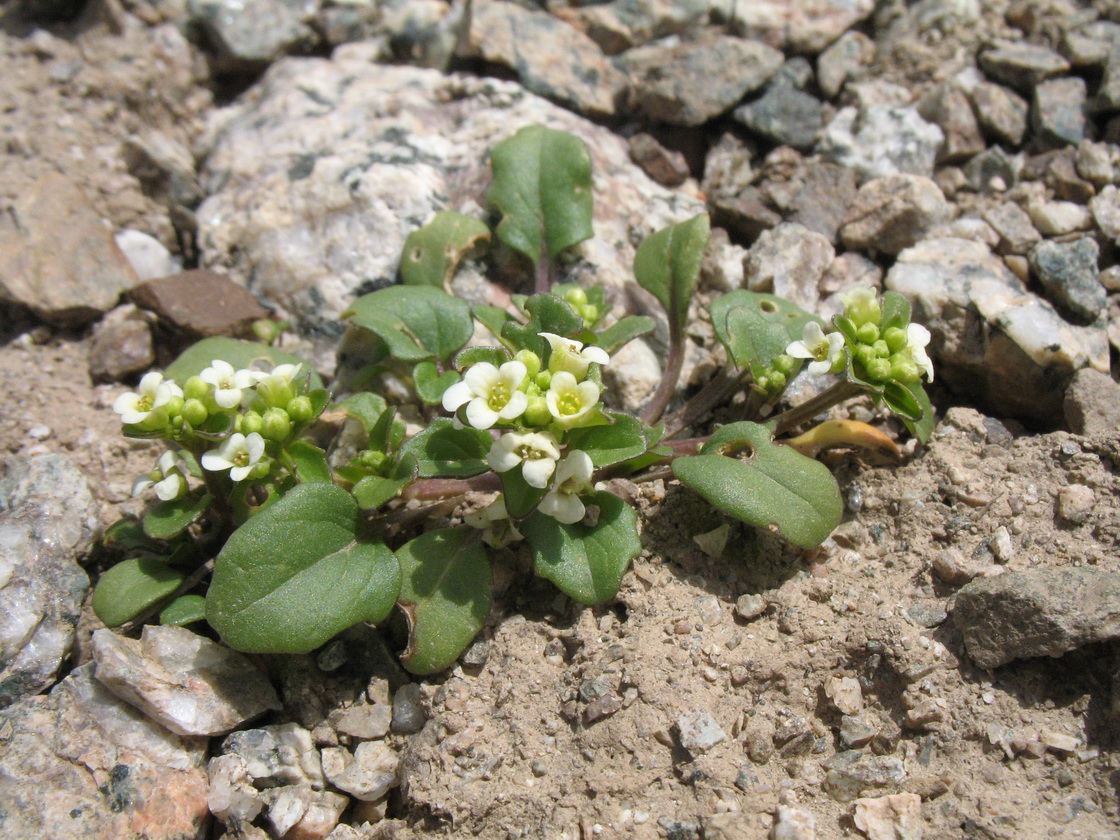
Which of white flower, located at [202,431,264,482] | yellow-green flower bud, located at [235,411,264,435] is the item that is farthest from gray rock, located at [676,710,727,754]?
yellow-green flower bud, located at [235,411,264,435]

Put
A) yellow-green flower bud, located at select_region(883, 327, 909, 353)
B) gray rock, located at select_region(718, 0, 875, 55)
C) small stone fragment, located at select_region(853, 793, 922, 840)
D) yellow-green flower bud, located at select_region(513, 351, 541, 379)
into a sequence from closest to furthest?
small stone fragment, located at select_region(853, 793, 922, 840), yellow-green flower bud, located at select_region(513, 351, 541, 379), yellow-green flower bud, located at select_region(883, 327, 909, 353), gray rock, located at select_region(718, 0, 875, 55)

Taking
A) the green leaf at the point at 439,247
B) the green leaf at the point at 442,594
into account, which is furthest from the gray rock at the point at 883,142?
the green leaf at the point at 442,594

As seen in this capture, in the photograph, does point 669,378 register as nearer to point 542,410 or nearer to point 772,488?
point 772,488

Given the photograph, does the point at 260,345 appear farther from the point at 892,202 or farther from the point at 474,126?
the point at 892,202

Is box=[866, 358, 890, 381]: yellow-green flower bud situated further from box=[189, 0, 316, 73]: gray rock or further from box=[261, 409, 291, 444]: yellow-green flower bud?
box=[189, 0, 316, 73]: gray rock

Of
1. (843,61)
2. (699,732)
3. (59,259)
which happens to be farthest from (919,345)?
(59,259)

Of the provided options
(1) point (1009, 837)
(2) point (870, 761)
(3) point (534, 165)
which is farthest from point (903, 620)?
(3) point (534, 165)

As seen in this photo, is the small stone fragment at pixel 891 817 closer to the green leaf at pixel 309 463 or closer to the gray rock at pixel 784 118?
the green leaf at pixel 309 463
